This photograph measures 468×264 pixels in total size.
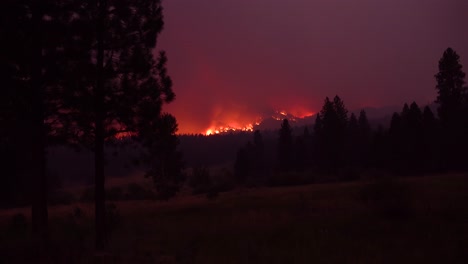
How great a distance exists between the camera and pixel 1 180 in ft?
194

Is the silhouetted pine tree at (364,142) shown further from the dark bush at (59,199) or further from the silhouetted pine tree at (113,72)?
the silhouetted pine tree at (113,72)

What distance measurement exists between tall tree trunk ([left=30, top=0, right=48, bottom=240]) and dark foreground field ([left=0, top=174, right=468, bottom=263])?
1.49m

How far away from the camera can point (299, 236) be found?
16578 mm

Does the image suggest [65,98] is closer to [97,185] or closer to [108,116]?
[108,116]

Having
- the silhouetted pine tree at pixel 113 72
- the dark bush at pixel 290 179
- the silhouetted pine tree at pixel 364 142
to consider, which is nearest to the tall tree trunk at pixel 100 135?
the silhouetted pine tree at pixel 113 72

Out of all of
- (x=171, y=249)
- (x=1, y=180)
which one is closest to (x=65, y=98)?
(x=171, y=249)

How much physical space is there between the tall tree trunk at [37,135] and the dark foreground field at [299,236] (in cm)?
149

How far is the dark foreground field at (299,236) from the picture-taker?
12656 mm

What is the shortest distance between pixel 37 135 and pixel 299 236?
10784 mm

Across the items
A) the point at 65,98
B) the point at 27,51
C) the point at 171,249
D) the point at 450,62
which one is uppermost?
the point at 450,62

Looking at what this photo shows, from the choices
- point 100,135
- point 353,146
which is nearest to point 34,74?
point 100,135

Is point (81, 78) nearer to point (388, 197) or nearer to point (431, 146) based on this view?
point (388, 197)

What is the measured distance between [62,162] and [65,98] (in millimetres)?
147604

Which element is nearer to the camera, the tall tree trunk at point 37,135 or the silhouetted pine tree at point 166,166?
the tall tree trunk at point 37,135
